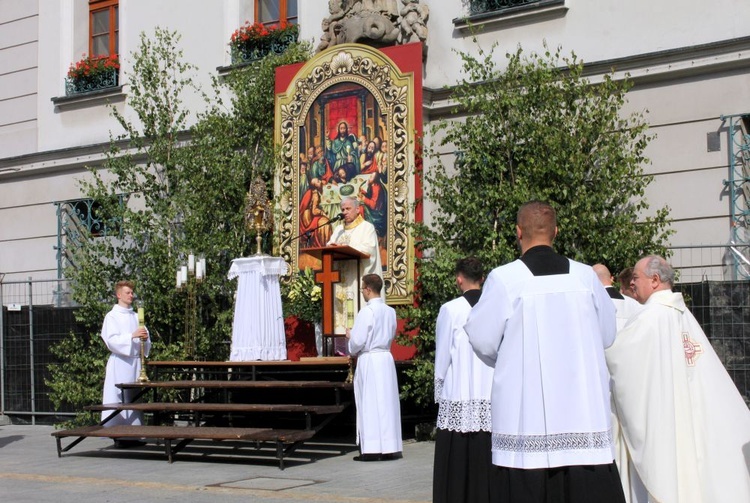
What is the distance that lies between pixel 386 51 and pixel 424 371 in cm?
443

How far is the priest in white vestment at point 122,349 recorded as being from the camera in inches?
588

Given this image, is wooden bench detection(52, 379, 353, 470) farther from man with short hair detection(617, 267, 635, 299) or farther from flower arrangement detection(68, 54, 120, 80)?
flower arrangement detection(68, 54, 120, 80)

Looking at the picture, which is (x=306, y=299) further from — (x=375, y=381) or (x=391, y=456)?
(x=391, y=456)

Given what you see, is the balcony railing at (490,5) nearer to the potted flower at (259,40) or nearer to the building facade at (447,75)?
the building facade at (447,75)

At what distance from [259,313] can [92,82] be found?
6830 millimetres

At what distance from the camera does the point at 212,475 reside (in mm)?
12070

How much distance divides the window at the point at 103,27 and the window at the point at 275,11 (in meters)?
2.82

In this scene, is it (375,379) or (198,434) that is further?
(375,379)

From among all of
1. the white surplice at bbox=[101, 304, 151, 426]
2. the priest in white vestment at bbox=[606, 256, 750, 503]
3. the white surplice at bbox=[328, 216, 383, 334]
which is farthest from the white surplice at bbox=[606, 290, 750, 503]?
the white surplice at bbox=[101, 304, 151, 426]

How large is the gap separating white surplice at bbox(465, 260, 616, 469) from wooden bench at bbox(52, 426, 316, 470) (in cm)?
620

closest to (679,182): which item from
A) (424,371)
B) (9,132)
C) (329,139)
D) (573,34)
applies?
(573,34)

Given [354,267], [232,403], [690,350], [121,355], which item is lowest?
[232,403]

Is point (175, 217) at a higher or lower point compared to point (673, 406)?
higher

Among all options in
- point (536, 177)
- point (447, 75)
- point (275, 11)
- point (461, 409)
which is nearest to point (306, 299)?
point (447, 75)
